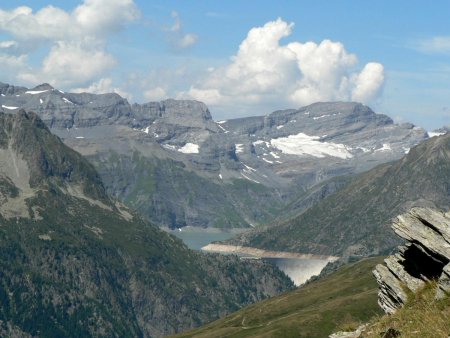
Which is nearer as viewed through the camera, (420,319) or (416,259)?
(420,319)

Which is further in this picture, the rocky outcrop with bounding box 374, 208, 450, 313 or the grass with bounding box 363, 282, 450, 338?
the rocky outcrop with bounding box 374, 208, 450, 313

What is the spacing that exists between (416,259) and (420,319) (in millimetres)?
10178

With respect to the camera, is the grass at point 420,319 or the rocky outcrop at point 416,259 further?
the rocky outcrop at point 416,259

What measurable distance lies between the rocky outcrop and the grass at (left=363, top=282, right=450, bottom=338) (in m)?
0.93

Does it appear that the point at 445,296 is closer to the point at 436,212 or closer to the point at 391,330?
Answer: the point at 391,330

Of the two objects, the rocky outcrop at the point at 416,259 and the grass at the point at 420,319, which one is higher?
the rocky outcrop at the point at 416,259

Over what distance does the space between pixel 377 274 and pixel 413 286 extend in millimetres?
3997

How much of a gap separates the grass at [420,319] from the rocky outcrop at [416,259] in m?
0.93

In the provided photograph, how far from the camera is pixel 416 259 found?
1784 inches

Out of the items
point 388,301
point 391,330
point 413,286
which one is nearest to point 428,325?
point 391,330

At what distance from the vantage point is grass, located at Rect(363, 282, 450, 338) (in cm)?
3238

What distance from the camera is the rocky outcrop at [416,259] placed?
41.3m

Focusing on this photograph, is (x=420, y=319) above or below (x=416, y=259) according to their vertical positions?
below

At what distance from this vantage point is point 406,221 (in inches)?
1721
